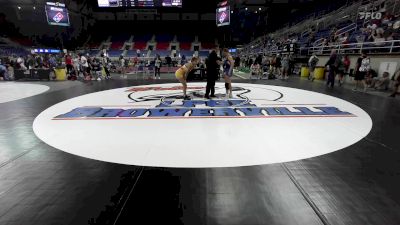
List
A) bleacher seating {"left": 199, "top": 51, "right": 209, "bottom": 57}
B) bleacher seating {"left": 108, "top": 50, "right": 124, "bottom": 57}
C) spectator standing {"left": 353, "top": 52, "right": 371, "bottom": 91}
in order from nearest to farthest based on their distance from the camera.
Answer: spectator standing {"left": 353, "top": 52, "right": 371, "bottom": 91} < bleacher seating {"left": 108, "top": 50, "right": 124, "bottom": 57} < bleacher seating {"left": 199, "top": 51, "right": 209, "bottom": 57}

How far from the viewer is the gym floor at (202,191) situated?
214 cm

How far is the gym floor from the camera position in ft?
7.02

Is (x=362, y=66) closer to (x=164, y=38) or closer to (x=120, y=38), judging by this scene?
(x=164, y=38)

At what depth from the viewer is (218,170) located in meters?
2.98

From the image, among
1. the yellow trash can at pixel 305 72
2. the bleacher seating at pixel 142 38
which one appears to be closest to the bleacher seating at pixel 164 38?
the bleacher seating at pixel 142 38

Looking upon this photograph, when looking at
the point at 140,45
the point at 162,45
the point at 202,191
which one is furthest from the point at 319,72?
the point at 140,45

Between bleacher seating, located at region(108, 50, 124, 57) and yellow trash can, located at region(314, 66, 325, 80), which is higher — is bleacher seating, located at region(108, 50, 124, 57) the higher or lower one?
the higher one

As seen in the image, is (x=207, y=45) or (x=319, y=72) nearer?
(x=319, y=72)

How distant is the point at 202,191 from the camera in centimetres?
254

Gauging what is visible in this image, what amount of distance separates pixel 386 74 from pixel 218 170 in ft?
34.1

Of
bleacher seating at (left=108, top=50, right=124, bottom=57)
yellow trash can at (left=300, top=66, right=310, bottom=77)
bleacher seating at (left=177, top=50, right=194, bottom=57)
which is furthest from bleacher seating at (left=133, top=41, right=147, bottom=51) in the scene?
yellow trash can at (left=300, top=66, right=310, bottom=77)

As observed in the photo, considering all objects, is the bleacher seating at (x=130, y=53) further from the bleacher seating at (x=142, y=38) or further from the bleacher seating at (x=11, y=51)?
the bleacher seating at (x=11, y=51)

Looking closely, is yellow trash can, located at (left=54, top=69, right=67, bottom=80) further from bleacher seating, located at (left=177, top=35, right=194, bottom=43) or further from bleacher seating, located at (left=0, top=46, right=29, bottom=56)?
bleacher seating, located at (left=177, top=35, right=194, bottom=43)

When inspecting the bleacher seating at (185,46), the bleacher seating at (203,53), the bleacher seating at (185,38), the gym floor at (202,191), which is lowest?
the gym floor at (202,191)
